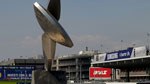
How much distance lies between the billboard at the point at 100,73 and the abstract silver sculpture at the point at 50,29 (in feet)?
308

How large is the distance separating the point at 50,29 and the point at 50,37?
1406 millimetres

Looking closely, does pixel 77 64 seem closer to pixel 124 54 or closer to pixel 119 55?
pixel 119 55

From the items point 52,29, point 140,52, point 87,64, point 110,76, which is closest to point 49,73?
point 52,29

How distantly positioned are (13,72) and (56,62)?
273 feet

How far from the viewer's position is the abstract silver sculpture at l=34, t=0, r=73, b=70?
37.5 meters

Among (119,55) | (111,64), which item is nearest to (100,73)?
(111,64)

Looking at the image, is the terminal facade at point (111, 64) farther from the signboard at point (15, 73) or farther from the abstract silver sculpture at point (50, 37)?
the abstract silver sculpture at point (50, 37)

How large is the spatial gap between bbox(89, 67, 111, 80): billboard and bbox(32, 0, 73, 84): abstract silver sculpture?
9325 cm

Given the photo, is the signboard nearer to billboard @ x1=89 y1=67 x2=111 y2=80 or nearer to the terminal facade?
the terminal facade

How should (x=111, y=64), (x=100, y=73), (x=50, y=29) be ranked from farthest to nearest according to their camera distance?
(x=100, y=73) < (x=111, y=64) < (x=50, y=29)

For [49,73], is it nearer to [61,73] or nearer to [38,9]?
[61,73]

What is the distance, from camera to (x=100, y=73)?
5349 inches

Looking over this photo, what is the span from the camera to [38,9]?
38438 millimetres

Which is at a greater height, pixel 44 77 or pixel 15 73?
pixel 15 73
